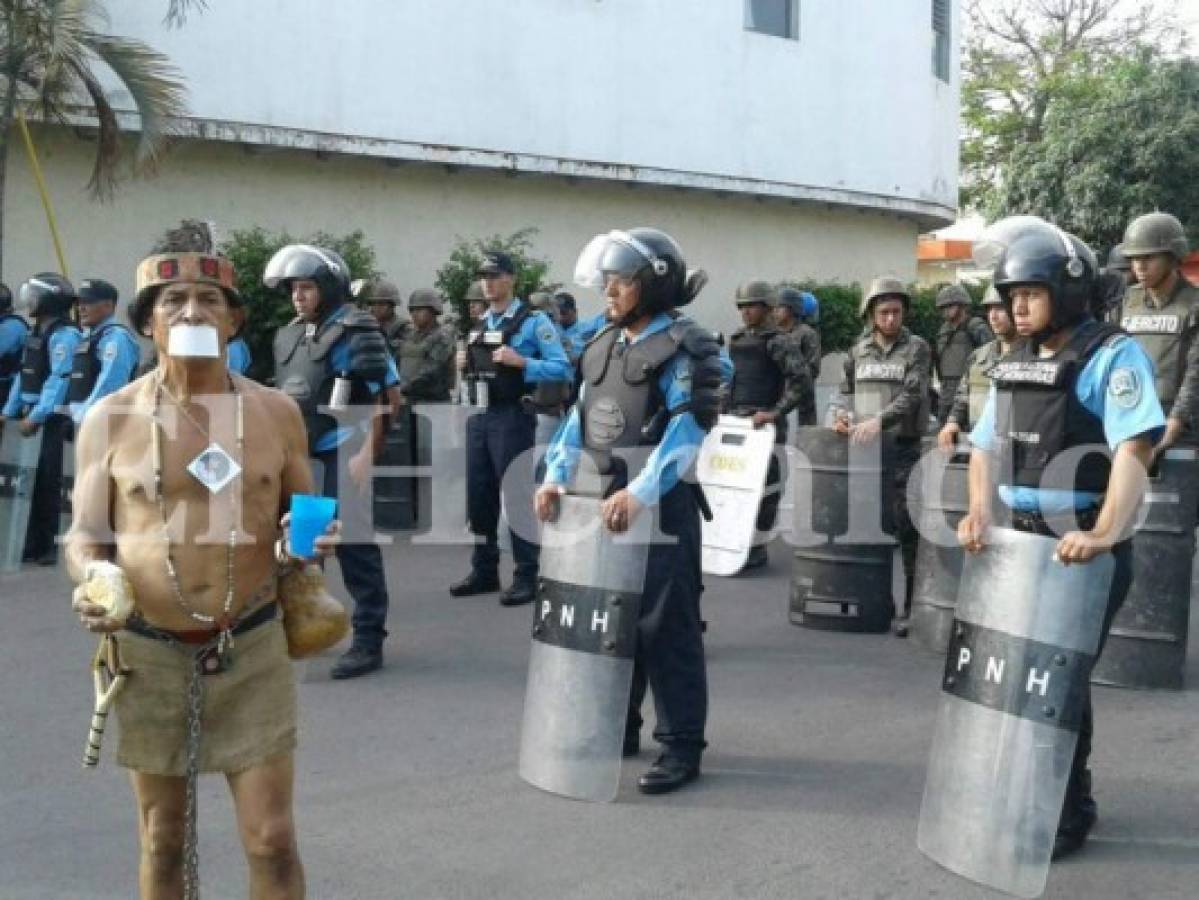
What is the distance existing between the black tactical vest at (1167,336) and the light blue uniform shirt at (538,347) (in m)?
3.20

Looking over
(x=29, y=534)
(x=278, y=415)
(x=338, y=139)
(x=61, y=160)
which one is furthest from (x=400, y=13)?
(x=278, y=415)

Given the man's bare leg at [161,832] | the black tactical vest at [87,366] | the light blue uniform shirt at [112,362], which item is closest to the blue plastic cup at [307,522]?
the man's bare leg at [161,832]

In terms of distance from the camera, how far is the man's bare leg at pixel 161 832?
11.6 ft

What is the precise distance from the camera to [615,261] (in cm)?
539

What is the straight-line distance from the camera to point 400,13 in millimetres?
16500

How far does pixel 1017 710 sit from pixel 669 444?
5.38ft

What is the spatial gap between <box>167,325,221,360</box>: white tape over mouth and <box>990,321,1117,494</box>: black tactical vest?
253cm

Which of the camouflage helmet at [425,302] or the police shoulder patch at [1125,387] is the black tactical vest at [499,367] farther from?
the police shoulder patch at [1125,387]

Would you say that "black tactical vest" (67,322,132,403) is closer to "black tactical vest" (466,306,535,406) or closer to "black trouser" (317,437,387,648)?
"black tactical vest" (466,306,535,406)

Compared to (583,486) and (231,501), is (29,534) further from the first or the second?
(231,501)

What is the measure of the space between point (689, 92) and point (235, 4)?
6.55 meters

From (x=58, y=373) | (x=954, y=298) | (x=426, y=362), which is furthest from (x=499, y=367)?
(x=954, y=298)

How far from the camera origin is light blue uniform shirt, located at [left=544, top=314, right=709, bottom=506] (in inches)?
207

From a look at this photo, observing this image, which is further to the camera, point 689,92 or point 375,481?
point 689,92
